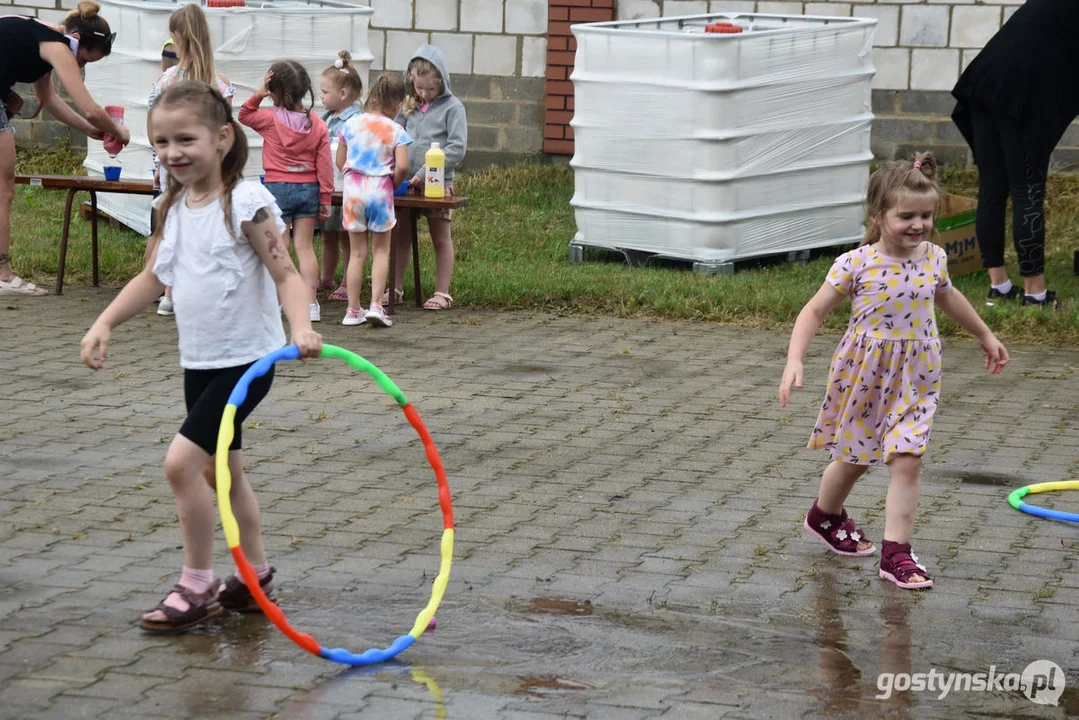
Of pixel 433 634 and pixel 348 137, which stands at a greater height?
pixel 348 137

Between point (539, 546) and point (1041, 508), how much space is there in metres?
2.08

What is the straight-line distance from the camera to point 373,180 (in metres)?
9.41

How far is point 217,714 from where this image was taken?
12.7 feet

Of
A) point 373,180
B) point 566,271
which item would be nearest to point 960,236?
point 566,271

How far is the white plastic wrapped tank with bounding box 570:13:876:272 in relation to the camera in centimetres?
1099

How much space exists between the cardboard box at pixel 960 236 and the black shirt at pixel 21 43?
6.20 meters

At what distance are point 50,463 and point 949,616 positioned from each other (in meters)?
3.69

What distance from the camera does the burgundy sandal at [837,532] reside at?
17.8 feet

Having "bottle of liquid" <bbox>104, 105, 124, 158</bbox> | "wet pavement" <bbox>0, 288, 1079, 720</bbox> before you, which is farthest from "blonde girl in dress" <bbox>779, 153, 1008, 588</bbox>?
"bottle of liquid" <bbox>104, 105, 124, 158</bbox>

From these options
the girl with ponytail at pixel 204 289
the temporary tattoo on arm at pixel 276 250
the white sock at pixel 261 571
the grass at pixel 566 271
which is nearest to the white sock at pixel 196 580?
the girl with ponytail at pixel 204 289

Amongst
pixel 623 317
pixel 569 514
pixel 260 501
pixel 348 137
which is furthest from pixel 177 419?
pixel 623 317

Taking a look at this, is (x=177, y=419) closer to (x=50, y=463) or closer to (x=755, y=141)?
(x=50, y=463)

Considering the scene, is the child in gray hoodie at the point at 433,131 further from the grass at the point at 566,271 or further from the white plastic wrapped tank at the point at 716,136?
the white plastic wrapped tank at the point at 716,136

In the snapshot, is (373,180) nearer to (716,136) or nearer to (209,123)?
(716,136)
